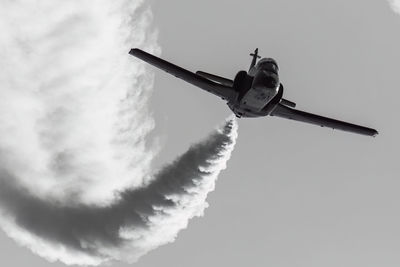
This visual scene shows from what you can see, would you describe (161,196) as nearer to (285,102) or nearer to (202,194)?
(202,194)

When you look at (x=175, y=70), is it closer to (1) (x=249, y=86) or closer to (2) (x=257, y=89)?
(1) (x=249, y=86)

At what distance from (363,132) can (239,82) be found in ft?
53.4

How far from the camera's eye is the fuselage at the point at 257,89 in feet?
221

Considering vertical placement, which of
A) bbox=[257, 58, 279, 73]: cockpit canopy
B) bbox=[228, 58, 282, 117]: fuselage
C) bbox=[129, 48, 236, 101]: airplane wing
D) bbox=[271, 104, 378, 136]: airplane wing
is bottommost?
bbox=[228, 58, 282, 117]: fuselage

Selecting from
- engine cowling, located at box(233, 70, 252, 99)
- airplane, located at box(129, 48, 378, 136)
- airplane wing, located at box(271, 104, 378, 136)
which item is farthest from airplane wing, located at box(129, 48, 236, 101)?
airplane wing, located at box(271, 104, 378, 136)

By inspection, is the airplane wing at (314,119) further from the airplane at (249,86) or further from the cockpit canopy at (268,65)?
the cockpit canopy at (268,65)

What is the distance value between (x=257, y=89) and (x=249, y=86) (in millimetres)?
2062

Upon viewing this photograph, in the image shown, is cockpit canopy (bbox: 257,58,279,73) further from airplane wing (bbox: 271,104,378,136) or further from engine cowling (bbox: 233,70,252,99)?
airplane wing (bbox: 271,104,378,136)

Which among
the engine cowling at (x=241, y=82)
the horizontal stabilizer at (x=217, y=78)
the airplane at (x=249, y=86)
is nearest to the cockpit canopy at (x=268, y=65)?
the airplane at (x=249, y=86)

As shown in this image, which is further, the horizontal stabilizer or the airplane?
the horizontal stabilizer

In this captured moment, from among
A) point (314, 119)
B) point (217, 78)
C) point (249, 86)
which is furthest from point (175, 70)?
point (314, 119)

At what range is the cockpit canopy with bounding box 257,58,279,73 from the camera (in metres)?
68.6

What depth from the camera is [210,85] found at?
73.2 meters

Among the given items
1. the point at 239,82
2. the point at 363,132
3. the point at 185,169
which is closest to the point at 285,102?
the point at 239,82
